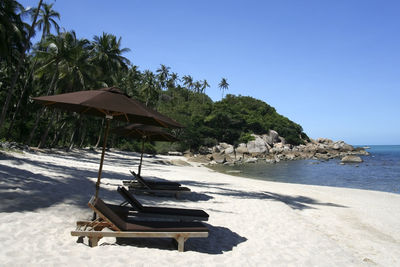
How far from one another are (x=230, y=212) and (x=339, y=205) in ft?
23.2

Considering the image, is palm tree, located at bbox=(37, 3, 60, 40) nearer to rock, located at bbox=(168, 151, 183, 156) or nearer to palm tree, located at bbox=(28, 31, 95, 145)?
palm tree, located at bbox=(28, 31, 95, 145)

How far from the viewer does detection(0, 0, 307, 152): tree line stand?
2147 cm

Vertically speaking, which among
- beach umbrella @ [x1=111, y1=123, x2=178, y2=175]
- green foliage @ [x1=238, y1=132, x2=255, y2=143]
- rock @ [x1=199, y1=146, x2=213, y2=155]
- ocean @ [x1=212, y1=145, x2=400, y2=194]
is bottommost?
ocean @ [x1=212, y1=145, x2=400, y2=194]

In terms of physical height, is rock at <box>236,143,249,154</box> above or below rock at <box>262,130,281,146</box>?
below

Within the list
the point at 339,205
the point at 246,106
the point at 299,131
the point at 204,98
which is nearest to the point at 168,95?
the point at 204,98

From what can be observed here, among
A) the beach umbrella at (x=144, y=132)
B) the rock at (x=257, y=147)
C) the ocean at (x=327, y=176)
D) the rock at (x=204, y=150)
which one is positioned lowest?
the ocean at (x=327, y=176)

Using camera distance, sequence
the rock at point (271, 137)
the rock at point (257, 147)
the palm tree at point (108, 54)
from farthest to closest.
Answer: the rock at point (271, 137), the rock at point (257, 147), the palm tree at point (108, 54)

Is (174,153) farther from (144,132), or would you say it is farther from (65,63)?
(144,132)

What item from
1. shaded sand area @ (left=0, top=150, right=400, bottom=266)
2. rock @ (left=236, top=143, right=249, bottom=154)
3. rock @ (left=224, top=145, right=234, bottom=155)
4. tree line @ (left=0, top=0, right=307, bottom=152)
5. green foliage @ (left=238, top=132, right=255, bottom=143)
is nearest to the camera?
shaded sand area @ (left=0, top=150, right=400, bottom=266)

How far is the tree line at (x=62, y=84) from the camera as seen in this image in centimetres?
2147

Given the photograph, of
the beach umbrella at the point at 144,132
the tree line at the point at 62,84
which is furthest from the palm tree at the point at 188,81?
the beach umbrella at the point at 144,132

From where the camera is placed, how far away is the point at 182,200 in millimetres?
10023

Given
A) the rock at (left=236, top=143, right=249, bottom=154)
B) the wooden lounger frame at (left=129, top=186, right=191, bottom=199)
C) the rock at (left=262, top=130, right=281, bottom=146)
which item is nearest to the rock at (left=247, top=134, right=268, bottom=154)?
the rock at (left=236, top=143, right=249, bottom=154)

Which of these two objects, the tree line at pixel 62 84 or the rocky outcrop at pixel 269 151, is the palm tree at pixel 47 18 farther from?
the rocky outcrop at pixel 269 151
